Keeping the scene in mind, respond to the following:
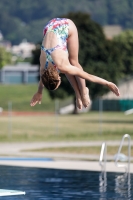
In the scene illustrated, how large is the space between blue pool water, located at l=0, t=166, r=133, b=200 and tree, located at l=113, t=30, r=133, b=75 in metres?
100

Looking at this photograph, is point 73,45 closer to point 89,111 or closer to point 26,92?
point 89,111

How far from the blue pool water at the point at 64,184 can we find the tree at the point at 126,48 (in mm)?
100225

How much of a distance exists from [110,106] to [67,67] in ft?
226

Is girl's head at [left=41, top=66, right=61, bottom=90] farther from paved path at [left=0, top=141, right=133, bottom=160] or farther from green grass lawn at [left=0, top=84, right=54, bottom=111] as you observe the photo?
green grass lawn at [left=0, top=84, right=54, bottom=111]

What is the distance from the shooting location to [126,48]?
125 meters

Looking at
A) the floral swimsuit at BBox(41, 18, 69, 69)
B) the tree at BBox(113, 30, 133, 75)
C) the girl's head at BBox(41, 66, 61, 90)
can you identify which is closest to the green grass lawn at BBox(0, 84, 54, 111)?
the tree at BBox(113, 30, 133, 75)

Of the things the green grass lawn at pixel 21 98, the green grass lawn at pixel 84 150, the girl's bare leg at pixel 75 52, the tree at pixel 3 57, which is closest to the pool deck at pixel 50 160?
the green grass lawn at pixel 84 150

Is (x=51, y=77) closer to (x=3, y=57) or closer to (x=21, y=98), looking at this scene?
(x=21, y=98)

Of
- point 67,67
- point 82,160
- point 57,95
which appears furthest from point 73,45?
point 57,95

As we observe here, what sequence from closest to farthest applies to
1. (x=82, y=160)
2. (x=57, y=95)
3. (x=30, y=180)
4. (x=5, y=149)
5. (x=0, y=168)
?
(x=30, y=180), (x=0, y=168), (x=82, y=160), (x=5, y=149), (x=57, y=95)

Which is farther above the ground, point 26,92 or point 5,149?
point 26,92

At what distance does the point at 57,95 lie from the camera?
66.3m

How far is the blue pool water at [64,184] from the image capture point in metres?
14.4

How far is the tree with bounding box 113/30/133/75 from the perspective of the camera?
4755 inches
